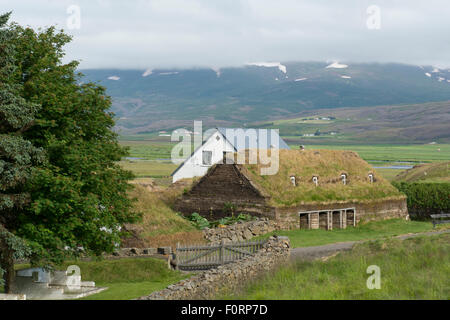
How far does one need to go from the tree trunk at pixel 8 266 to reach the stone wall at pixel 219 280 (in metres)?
7.04

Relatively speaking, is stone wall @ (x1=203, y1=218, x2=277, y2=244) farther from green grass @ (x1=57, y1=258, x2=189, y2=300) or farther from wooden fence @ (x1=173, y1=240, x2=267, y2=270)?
green grass @ (x1=57, y1=258, x2=189, y2=300)

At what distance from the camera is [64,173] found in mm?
24750

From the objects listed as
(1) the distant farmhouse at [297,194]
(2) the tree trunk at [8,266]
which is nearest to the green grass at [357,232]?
(1) the distant farmhouse at [297,194]

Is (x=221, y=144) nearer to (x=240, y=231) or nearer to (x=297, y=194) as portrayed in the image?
(x=297, y=194)

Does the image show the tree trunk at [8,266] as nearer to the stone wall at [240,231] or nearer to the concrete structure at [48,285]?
the concrete structure at [48,285]

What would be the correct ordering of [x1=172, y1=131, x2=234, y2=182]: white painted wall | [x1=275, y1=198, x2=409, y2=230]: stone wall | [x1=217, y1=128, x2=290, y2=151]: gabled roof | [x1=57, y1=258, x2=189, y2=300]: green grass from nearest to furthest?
[x1=57, y1=258, x2=189, y2=300]: green grass
[x1=275, y1=198, x2=409, y2=230]: stone wall
[x1=217, y1=128, x2=290, y2=151]: gabled roof
[x1=172, y1=131, x2=234, y2=182]: white painted wall

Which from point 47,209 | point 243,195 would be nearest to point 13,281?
point 47,209

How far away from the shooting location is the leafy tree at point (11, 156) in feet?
76.0

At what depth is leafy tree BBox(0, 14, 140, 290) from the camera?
2419 cm

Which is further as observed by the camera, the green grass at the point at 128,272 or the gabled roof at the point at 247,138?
the gabled roof at the point at 247,138

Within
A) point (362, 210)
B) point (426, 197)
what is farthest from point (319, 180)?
point (426, 197)

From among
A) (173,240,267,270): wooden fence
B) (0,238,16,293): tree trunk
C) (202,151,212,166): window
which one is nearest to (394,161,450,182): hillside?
(202,151,212,166): window

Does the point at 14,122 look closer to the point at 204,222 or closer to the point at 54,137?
the point at 54,137

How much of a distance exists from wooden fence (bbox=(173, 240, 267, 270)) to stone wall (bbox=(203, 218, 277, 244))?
3.64 metres
